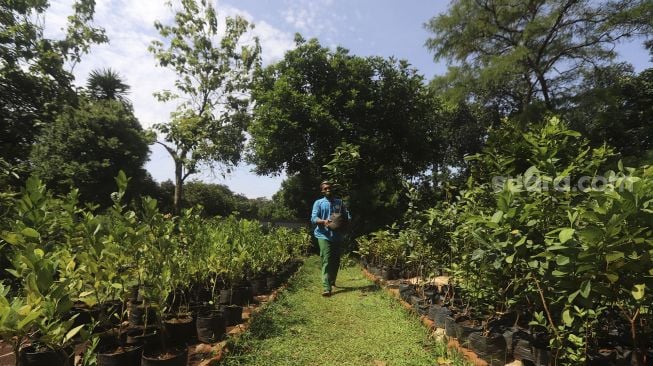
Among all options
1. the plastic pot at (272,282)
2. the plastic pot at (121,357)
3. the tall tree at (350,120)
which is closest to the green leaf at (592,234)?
the plastic pot at (121,357)

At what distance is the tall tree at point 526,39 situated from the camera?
1244 cm

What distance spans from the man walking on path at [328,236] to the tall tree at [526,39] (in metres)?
9.27

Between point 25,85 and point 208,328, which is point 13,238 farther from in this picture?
point 25,85

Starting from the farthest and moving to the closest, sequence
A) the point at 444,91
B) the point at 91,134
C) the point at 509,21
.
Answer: the point at 91,134
the point at 444,91
the point at 509,21

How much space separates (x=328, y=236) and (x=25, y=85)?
498cm

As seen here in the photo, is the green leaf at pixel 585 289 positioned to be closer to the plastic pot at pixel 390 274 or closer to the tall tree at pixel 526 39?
the plastic pot at pixel 390 274

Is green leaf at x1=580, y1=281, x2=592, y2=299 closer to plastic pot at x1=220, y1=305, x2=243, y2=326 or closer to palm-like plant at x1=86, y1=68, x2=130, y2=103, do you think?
plastic pot at x1=220, y1=305, x2=243, y2=326

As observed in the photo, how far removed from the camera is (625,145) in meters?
14.2

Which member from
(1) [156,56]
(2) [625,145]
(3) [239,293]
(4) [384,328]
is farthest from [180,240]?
(1) [156,56]

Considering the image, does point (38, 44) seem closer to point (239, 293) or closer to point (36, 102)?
point (36, 102)

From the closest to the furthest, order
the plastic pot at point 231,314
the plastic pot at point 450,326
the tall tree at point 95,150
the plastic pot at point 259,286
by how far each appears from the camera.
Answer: the plastic pot at point 450,326 < the plastic pot at point 231,314 < the plastic pot at point 259,286 < the tall tree at point 95,150

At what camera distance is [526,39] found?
1315cm

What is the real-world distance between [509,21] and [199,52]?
14.8 m

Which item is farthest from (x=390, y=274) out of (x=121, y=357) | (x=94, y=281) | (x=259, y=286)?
(x=94, y=281)
